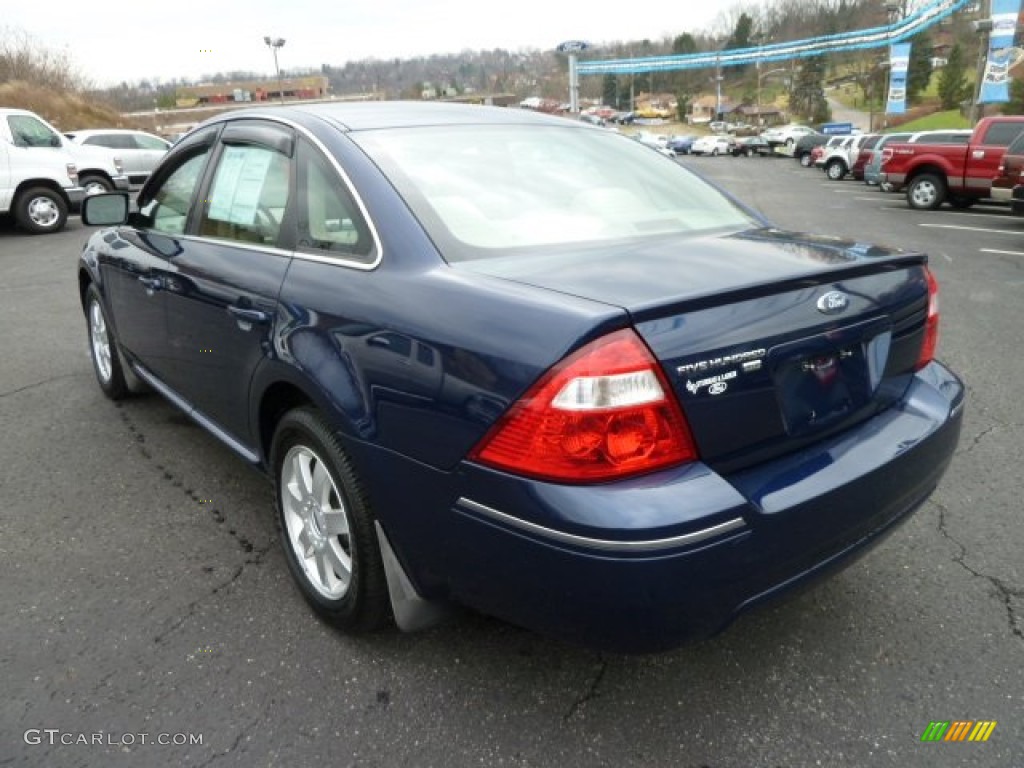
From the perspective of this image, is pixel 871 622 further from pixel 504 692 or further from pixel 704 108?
pixel 704 108

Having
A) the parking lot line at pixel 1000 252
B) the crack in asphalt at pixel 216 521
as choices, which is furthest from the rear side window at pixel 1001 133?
the crack in asphalt at pixel 216 521

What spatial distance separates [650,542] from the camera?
5.27 ft

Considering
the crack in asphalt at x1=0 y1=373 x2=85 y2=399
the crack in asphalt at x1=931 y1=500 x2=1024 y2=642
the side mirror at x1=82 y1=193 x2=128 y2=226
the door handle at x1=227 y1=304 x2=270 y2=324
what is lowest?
the crack in asphalt at x1=931 y1=500 x2=1024 y2=642

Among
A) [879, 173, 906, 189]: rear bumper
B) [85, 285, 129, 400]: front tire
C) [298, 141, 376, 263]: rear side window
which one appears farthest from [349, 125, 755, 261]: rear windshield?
[879, 173, 906, 189]: rear bumper

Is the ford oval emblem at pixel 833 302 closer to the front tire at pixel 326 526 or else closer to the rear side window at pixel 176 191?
the front tire at pixel 326 526

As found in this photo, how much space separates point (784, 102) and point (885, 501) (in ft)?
371

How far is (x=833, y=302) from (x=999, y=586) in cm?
140

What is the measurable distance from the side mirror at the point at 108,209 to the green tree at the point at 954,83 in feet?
261

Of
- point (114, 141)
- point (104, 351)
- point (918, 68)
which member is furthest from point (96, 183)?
point (918, 68)

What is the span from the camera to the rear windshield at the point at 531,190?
2.26m

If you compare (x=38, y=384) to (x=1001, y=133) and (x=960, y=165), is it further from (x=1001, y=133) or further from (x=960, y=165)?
(x=1001, y=133)

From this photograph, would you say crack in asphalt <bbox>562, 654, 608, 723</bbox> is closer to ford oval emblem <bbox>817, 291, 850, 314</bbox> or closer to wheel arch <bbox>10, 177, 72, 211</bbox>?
ford oval emblem <bbox>817, 291, 850, 314</bbox>

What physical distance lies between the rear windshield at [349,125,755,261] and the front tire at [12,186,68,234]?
1260cm

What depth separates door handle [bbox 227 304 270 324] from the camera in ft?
8.09
